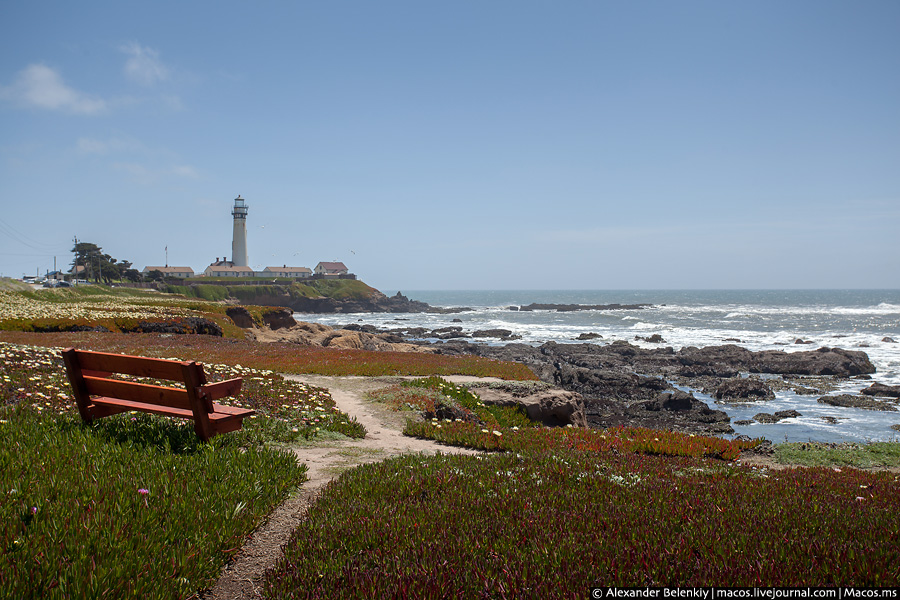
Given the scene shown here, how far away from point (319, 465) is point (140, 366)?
265 centimetres

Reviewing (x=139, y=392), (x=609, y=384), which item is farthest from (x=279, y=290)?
(x=139, y=392)

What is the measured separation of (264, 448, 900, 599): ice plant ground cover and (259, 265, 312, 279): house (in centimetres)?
15220

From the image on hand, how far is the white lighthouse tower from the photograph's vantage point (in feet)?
Result: 400

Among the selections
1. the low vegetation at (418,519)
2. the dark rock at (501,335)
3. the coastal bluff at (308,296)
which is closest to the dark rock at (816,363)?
the dark rock at (501,335)

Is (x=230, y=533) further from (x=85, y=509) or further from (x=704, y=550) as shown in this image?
(x=704, y=550)

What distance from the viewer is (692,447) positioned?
9.34m

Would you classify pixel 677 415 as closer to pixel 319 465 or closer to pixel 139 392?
pixel 319 465

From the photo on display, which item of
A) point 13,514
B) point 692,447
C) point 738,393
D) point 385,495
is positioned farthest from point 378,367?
point 738,393

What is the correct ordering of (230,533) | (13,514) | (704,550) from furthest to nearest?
(230,533) < (13,514) < (704,550)

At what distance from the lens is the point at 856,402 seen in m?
24.1

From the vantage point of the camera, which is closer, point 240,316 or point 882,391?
point 882,391

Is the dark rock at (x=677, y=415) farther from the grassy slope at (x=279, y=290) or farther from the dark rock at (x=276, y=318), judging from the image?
the grassy slope at (x=279, y=290)

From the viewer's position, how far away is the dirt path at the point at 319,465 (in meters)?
4.04

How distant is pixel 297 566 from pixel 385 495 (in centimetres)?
162
